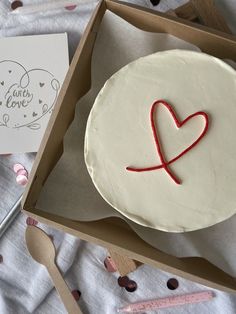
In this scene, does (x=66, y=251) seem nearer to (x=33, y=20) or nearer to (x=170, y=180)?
(x=170, y=180)

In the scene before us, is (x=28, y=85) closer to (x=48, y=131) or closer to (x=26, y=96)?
(x=26, y=96)

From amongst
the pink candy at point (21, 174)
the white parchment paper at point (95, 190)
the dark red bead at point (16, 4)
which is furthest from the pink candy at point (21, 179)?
the dark red bead at point (16, 4)

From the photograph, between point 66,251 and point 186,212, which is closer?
point 186,212

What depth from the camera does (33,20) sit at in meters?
0.62

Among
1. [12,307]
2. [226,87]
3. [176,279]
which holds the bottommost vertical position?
[12,307]

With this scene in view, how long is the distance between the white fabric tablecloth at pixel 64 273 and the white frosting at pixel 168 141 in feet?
0.44

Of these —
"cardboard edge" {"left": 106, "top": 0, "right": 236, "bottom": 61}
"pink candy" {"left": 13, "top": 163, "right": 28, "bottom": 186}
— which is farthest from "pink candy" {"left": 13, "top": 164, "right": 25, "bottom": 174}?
"cardboard edge" {"left": 106, "top": 0, "right": 236, "bottom": 61}

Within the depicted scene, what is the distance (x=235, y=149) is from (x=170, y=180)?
0.07 meters

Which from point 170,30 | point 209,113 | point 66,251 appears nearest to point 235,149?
point 209,113

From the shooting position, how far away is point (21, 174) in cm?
61

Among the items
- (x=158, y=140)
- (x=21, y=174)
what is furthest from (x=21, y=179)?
(x=158, y=140)

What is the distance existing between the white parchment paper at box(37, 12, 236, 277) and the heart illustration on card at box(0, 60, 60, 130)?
9 cm

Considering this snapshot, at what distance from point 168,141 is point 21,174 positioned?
218 mm

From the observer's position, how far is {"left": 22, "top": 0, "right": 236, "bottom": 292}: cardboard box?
0.47 m
